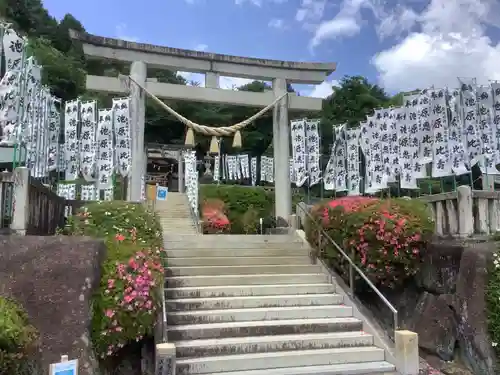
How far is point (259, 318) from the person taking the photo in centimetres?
659

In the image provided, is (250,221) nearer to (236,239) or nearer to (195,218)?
(195,218)

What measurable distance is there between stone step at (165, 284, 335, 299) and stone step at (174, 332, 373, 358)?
1.07 metres

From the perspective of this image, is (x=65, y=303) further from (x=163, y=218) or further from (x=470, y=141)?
(x=163, y=218)

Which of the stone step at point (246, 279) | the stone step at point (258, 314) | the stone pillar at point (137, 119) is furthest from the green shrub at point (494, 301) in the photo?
the stone pillar at point (137, 119)

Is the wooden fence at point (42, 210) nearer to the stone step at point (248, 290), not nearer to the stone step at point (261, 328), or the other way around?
the stone step at point (248, 290)

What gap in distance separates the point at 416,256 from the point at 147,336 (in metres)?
4.26

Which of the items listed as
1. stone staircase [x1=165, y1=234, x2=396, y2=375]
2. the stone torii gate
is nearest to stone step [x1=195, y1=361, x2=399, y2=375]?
stone staircase [x1=165, y1=234, x2=396, y2=375]

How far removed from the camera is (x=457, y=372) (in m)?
5.90

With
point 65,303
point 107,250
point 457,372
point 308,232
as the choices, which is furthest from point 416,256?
point 65,303

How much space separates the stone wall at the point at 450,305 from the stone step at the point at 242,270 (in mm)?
1456

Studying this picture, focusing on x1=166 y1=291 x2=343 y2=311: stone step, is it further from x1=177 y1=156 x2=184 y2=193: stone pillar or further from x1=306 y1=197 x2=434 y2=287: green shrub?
x1=177 y1=156 x2=184 y2=193: stone pillar

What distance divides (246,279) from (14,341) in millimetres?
4400

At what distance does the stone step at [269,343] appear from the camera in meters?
5.71

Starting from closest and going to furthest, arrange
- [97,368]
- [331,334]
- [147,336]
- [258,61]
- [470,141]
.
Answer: [97,368] → [147,336] → [331,334] → [470,141] → [258,61]
